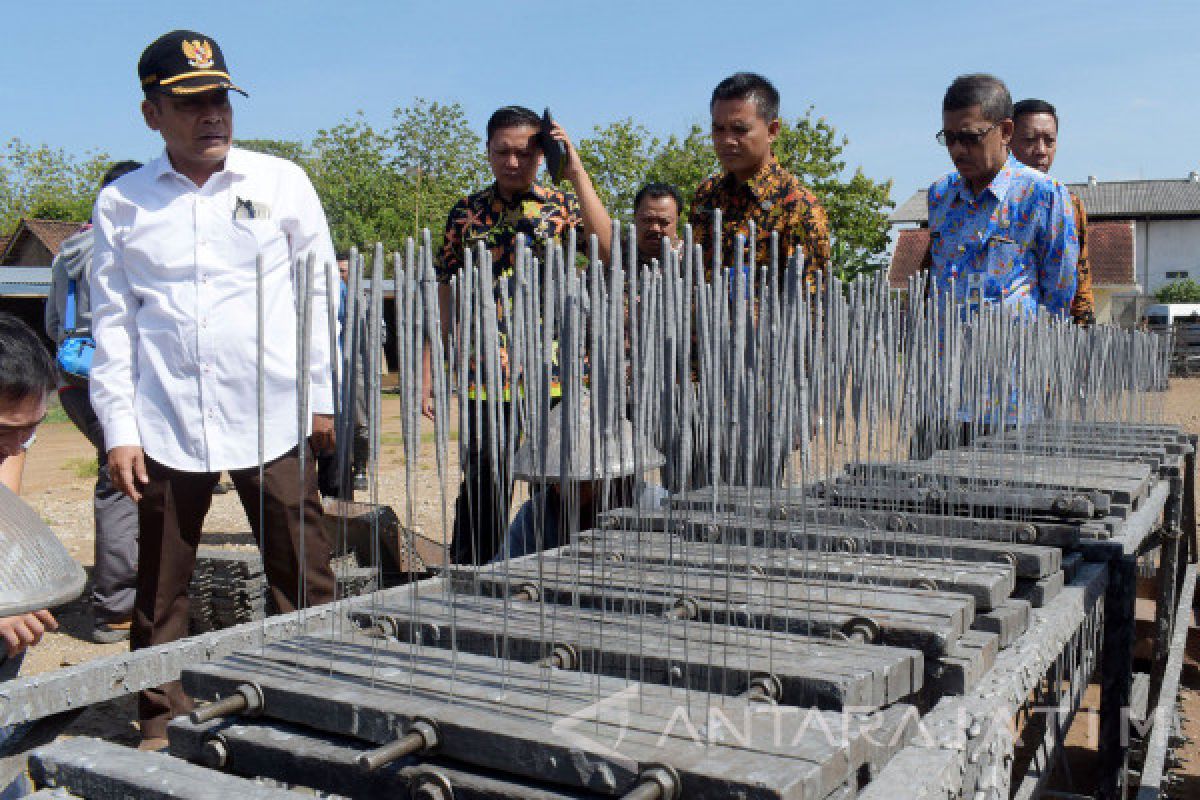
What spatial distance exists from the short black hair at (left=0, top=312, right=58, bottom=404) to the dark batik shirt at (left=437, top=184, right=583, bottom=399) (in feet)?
6.54

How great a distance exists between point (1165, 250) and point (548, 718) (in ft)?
203

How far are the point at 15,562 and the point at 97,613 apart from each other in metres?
4.24

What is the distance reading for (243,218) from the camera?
3.27 meters

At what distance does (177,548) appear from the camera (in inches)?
128

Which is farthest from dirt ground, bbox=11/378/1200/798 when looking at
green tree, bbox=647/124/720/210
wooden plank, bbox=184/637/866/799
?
green tree, bbox=647/124/720/210

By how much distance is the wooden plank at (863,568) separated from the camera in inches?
87.9

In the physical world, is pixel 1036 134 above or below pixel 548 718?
above

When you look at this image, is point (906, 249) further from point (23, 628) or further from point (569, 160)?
point (23, 628)

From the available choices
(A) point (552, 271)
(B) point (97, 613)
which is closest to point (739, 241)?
(A) point (552, 271)

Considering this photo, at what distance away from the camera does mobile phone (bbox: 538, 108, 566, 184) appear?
13.2 feet

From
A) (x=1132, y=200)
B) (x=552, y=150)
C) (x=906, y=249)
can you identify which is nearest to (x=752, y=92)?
(x=552, y=150)

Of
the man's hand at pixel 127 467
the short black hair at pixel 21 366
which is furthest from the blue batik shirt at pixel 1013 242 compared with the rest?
the short black hair at pixel 21 366

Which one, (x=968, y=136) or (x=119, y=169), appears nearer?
(x=968, y=136)

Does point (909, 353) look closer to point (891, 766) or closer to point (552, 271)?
point (552, 271)
